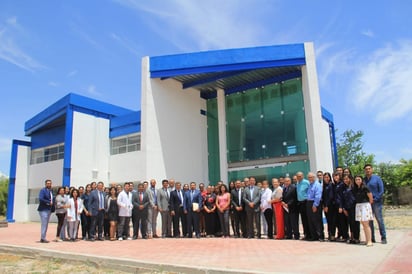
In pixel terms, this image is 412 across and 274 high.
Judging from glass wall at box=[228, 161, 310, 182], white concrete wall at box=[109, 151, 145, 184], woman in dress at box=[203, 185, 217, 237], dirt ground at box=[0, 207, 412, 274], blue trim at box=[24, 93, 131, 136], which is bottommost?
dirt ground at box=[0, 207, 412, 274]

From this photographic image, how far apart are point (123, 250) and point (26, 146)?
2064cm

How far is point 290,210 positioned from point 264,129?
8.47 meters

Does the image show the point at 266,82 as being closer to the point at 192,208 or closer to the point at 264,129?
the point at 264,129

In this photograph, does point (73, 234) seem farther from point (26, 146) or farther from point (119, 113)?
point (26, 146)

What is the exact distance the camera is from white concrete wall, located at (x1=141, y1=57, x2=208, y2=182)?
16266 millimetres

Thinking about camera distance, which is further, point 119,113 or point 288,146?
→ point 119,113

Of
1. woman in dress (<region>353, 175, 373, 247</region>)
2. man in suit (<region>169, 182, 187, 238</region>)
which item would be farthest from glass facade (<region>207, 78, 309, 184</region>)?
woman in dress (<region>353, 175, 373, 247</region>)

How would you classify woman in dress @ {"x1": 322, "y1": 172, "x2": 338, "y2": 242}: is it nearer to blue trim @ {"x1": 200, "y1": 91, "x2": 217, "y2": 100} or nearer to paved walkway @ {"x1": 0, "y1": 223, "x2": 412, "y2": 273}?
paved walkway @ {"x1": 0, "y1": 223, "x2": 412, "y2": 273}

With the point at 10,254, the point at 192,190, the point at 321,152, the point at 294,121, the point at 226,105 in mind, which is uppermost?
the point at 226,105

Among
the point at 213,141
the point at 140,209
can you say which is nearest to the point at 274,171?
the point at 213,141

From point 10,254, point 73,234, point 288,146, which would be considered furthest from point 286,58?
point 10,254

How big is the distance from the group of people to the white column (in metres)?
6.95

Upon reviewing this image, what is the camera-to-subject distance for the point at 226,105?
1914 cm

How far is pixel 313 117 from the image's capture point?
14.8m
